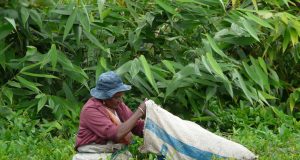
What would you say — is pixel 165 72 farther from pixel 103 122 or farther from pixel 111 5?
pixel 103 122

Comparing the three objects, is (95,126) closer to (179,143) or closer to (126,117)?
(126,117)

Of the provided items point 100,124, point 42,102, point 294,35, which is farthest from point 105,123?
point 294,35

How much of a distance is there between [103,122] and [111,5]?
2160 mm

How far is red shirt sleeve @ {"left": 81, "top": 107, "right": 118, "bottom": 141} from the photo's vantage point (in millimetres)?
4984

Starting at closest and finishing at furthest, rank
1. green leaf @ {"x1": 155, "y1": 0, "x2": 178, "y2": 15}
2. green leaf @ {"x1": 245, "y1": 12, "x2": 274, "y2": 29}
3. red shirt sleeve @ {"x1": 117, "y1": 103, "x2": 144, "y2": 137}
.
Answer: red shirt sleeve @ {"x1": 117, "y1": 103, "x2": 144, "y2": 137} < green leaf @ {"x1": 245, "y1": 12, "x2": 274, "y2": 29} < green leaf @ {"x1": 155, "y1": 0, "x2": 178, "y2": 15}

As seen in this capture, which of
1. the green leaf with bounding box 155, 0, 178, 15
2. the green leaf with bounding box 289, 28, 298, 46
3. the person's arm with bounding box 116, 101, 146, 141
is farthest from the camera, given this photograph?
the green leaf with bounding box 289, 28, 298, 46

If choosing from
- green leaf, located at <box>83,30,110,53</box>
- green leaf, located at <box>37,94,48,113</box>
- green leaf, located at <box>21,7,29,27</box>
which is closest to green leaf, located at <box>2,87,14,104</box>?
green leaf, located at <box>37,94,48,113</box>

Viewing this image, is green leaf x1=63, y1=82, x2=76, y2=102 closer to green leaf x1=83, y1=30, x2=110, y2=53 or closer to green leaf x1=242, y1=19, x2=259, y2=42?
green leaf x1=83, y1=30, x2=110, y2=53

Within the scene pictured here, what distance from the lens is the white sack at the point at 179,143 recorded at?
16.6 feet

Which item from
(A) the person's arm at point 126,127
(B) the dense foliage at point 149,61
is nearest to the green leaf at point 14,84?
(B) the dense foliage at point 149,61

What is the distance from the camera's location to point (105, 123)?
16.4ft

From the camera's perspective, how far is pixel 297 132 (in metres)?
6.41

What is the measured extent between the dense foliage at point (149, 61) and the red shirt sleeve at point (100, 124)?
1.15 meters

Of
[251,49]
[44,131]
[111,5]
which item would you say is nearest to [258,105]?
[251,49]
